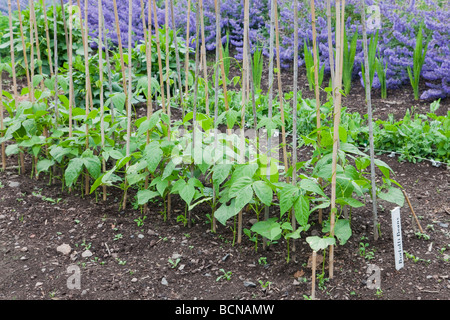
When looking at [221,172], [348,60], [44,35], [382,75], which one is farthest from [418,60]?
[44,35]

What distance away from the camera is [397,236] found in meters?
2.12

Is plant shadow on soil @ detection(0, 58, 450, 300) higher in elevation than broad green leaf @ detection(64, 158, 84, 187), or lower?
lower

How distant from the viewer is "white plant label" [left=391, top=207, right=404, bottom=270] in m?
2.11

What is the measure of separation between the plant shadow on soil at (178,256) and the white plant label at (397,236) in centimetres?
6

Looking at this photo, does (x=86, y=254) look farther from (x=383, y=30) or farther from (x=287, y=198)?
(x=383, y=30)

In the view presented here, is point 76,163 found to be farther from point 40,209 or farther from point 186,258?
point 186,258

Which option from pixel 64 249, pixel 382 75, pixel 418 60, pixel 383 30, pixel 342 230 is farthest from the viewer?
pixel 383 30

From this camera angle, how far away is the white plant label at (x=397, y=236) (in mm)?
2105

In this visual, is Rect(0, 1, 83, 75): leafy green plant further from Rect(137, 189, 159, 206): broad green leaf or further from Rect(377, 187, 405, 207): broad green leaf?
Rect(377, 187, 405, 207): broad green leaf

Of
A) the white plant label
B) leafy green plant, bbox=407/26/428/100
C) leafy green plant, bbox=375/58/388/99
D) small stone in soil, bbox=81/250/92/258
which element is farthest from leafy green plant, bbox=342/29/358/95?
small stone in soil, bbox=81/250/92/258

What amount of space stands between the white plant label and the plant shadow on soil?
0.06m

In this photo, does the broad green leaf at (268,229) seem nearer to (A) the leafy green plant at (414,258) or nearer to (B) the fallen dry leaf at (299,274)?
(B) the fallen dry leaf at (299,274)

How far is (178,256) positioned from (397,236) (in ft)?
3.32

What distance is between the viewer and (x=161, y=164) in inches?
100
